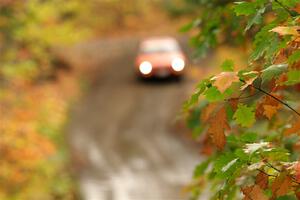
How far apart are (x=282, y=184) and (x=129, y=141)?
17192 millimetres

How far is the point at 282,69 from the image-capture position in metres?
2.23

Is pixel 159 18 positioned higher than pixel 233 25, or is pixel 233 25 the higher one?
pixel 159 18

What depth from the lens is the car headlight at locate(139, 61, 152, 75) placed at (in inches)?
990

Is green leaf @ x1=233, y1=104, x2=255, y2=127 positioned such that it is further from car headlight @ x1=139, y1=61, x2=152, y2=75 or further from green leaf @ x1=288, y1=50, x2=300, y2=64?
car headlight @ x1=139, y1=61, x2=152, y2=75

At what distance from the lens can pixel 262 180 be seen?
2.28 m

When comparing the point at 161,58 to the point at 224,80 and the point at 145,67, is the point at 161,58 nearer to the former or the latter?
the point at 145,67

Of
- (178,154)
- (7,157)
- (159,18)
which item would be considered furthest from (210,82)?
(159,18)

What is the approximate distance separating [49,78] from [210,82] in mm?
23520

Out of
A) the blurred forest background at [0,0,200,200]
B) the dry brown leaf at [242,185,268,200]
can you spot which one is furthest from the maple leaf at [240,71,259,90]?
the blurred forest background at [0,0,200,200]

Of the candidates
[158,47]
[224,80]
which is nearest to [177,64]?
[158,47]

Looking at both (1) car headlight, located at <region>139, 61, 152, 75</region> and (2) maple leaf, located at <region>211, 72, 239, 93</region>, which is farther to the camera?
(1) car headlight, located at <region>139, 61, 152, 75</region>

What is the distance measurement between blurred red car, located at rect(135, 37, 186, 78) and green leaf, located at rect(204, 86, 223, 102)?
22.6m

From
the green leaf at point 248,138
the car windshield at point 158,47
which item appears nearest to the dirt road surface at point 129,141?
the car windshield at point 158,47

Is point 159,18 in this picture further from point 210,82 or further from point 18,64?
point 210,82
